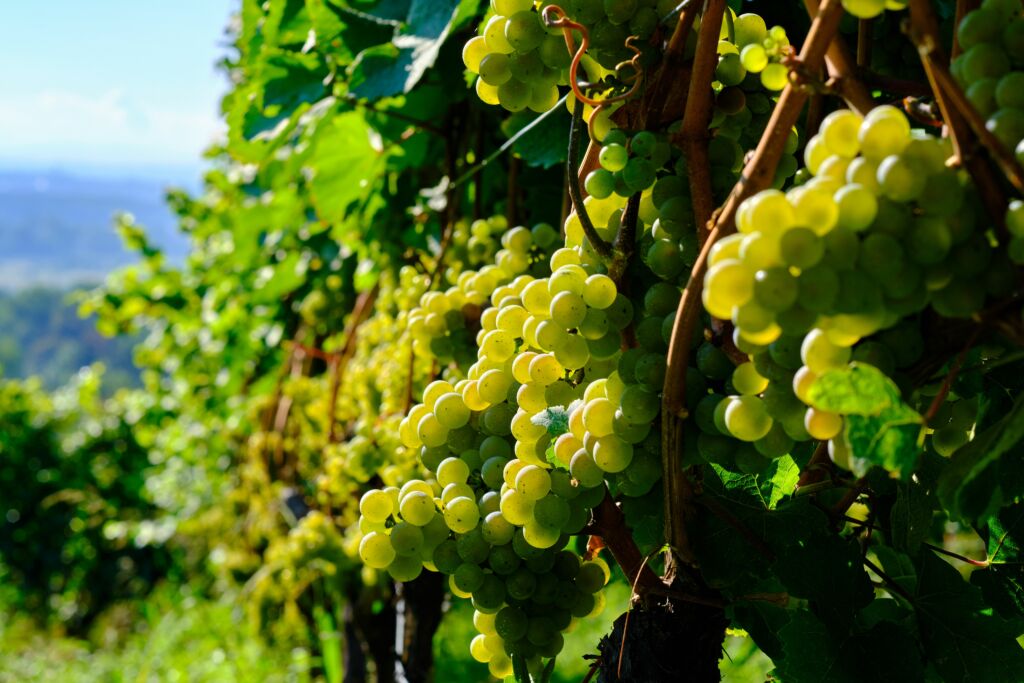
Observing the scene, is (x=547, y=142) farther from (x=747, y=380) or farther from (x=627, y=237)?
(x=747, y=380)

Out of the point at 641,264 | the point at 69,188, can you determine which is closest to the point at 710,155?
the point at 641,264

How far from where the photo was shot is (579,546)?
0.90 meters

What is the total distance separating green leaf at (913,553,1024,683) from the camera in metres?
0.63

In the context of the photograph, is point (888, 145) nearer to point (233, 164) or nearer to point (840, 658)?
point (840, 658)

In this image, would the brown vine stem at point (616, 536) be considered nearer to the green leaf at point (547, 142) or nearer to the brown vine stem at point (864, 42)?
the brown vine stem at point (864, 42)

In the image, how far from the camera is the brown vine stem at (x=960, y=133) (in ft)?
1.29

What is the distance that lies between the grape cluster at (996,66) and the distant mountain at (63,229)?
339 feet

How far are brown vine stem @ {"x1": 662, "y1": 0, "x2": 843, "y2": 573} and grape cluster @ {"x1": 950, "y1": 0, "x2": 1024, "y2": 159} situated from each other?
0.06 meters

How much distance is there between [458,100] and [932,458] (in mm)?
855

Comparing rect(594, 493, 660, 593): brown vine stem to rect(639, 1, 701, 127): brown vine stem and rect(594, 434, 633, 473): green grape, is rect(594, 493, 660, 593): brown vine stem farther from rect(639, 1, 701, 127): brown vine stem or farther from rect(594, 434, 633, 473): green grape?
rect(639, 1, 701, 127): brown vine stem

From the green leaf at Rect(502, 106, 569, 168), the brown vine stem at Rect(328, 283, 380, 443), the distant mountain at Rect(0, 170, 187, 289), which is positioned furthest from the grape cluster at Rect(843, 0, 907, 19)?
the distant mountain at Rect(0, 170, 187, 289)

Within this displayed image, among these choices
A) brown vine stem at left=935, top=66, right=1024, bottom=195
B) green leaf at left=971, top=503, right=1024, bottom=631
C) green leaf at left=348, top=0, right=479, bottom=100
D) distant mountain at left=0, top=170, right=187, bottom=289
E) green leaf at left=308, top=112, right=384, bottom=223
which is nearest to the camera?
brown vine stem at left=935, top=66, right=1024, bottom=195

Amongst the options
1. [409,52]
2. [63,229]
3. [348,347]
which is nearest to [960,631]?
[409,52]

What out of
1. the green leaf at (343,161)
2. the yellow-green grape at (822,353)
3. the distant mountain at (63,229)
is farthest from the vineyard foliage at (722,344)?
the distant mountain at (63,229)
